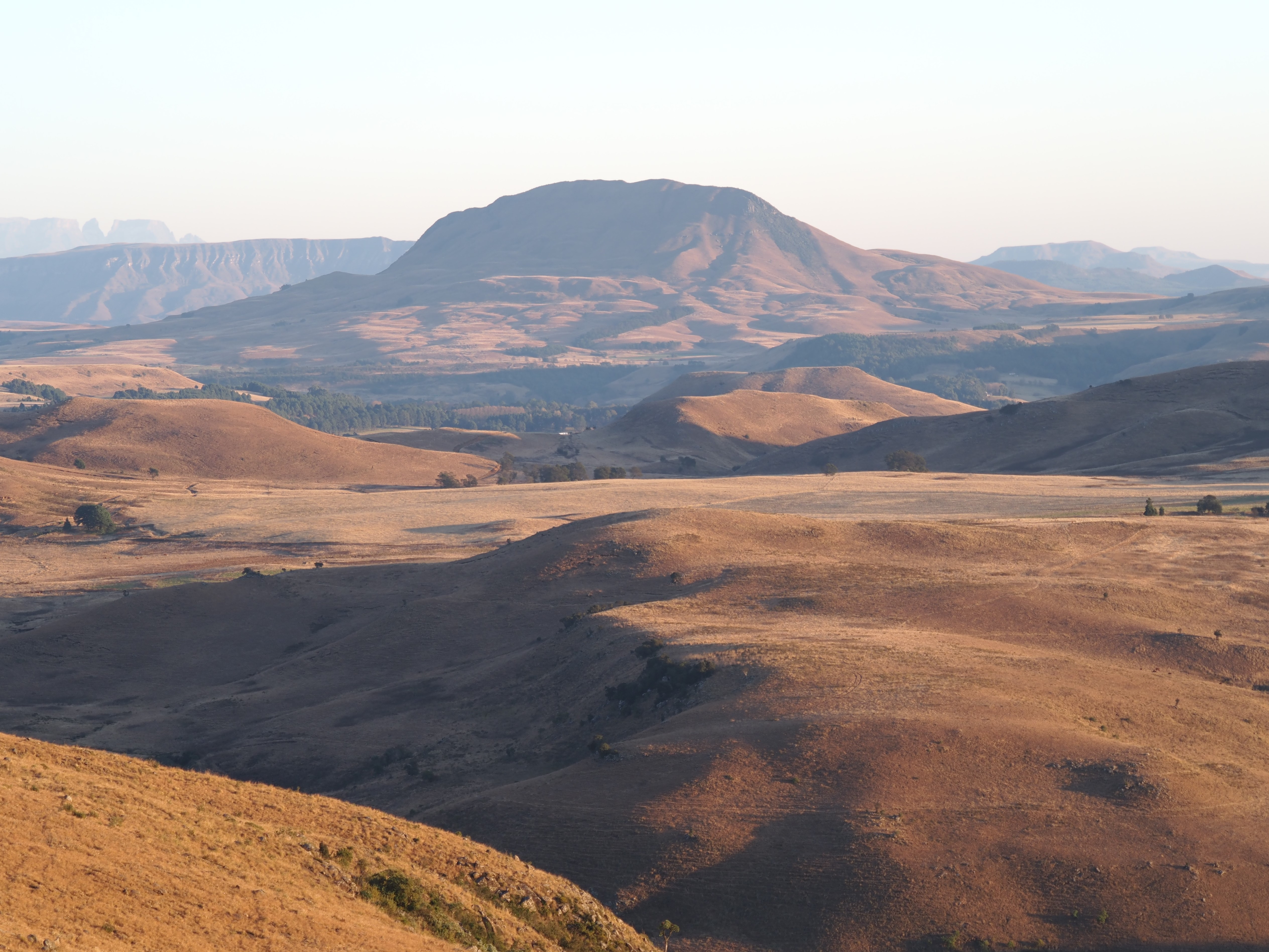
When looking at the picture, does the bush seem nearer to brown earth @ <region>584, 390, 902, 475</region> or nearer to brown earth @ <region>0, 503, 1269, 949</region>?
brown earth @ <region>584, 390, 902, 475</region>

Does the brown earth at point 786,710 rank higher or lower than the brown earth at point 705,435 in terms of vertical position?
higher

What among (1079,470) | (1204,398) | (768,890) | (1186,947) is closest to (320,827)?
(768,890)

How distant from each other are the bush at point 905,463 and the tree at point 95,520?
277 ft

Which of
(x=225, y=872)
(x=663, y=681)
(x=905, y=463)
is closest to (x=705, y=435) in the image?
(x=905, y=463)

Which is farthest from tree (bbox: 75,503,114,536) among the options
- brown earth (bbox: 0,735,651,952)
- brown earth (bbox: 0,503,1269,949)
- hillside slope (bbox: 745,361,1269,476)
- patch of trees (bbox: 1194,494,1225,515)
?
patch of trees (bbox: 1194,494,1225,515)

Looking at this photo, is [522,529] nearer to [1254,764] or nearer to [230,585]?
[230,585]

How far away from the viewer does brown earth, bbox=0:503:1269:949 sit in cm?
2930

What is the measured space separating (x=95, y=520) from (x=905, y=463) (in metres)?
88.5

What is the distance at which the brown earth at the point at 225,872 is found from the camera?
17297mm

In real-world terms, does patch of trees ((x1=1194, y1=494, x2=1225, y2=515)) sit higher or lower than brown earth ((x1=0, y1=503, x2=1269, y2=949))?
higher

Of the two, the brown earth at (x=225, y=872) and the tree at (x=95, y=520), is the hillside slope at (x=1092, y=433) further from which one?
the brown earth at (x=225, y=872)

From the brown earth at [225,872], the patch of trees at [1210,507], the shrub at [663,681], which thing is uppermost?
the brown earth at [225,872]

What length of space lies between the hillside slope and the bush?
37.6 feet

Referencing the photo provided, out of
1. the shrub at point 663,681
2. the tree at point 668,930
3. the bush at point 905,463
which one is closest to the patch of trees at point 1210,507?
the shrub at point 663,681
